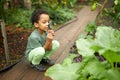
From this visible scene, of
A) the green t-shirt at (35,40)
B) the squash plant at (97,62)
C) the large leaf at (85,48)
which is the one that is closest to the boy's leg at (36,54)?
the green t-shirt at (35,40)

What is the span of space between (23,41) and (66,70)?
3.36 metres

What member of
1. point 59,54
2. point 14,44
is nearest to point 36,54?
point 59,54

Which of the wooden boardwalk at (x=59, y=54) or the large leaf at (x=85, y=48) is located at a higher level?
the large leaf at (x=85, y=48)

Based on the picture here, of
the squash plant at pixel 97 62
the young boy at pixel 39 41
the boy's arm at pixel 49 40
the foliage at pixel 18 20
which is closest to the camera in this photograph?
the squash plant at pixel 97 62

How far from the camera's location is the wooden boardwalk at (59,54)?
3382mm

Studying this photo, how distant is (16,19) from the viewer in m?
6.05

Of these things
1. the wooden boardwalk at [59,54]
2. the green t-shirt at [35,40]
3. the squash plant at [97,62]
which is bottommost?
the wooden boardwalk at [59,54]

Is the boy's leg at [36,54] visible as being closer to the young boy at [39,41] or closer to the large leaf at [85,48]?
the young boy at [39,41]

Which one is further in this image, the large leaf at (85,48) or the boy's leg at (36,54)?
the boy's leg at (36,54)

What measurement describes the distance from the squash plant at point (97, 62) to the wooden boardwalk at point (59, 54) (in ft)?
6.16

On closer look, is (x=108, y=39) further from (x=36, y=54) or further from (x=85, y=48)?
(x=36, y=54)

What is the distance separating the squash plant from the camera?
125cm

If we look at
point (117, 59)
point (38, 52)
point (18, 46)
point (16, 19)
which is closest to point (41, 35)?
point (38, 52)

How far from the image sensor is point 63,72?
4.85 ft
